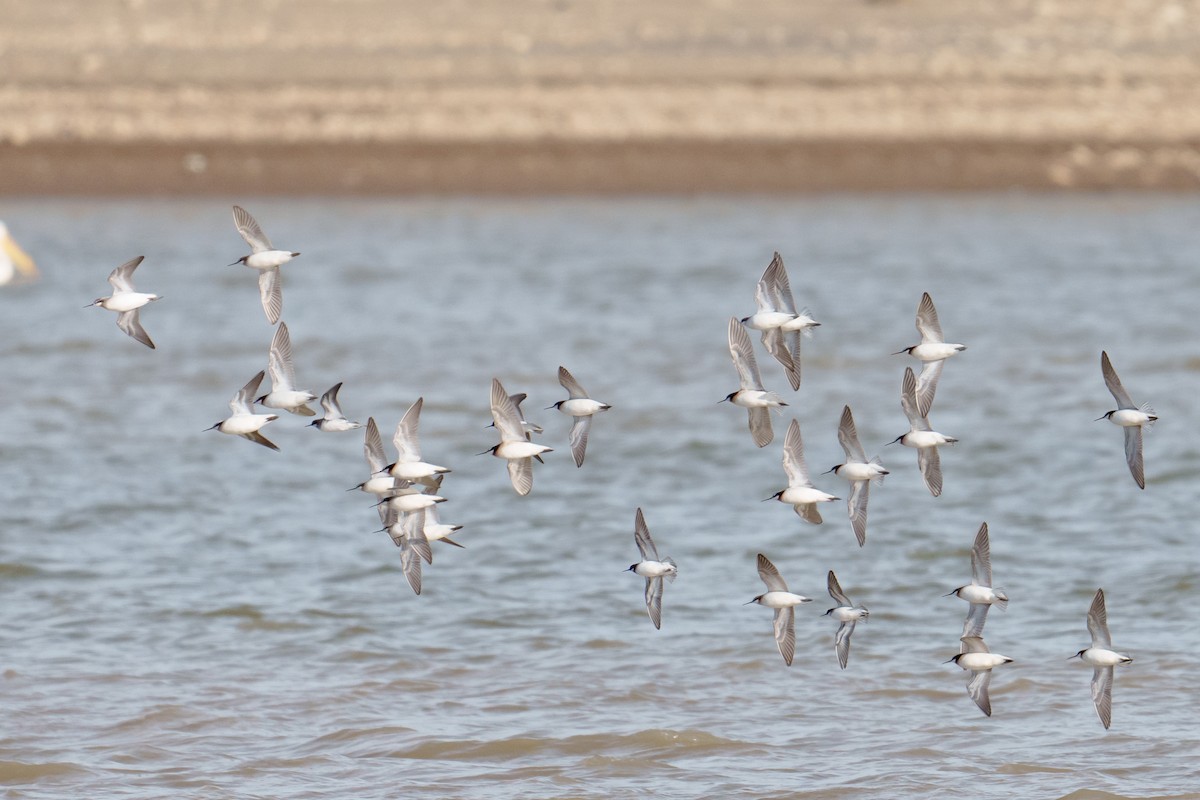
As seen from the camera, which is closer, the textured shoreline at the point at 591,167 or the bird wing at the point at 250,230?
the bird wing at the point at 250,230

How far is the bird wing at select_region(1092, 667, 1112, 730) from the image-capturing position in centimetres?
803

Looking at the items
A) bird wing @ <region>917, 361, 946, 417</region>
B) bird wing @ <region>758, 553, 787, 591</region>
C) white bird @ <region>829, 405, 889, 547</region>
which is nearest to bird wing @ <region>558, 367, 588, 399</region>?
bird wing @ <region>758, 553, 787, 591</region>

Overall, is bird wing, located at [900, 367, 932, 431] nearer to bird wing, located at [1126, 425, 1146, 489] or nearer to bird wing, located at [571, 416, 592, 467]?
bird wing, located at [1126, 425, 1146, 489]

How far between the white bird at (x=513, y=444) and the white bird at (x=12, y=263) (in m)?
14.4

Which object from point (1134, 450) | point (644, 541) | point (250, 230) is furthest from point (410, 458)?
point (1134, 450)

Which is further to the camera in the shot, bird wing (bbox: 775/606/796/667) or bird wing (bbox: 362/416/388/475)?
bird wing (bbox: 775/606/796/667)

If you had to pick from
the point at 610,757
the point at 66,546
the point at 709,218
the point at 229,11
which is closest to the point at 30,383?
the point at 66,546

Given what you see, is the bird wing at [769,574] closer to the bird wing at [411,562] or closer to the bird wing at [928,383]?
the bird wing at [928,383]

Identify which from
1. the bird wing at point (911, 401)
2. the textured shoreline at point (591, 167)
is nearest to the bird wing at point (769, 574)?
the bird wing at point (911, 401)

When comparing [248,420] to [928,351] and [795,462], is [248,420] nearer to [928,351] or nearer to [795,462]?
[795,462]

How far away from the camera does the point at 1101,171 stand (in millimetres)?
31484

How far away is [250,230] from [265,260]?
25cm

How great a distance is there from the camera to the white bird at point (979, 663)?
8133 mm

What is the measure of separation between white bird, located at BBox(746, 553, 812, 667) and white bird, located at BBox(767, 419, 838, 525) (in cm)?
29
